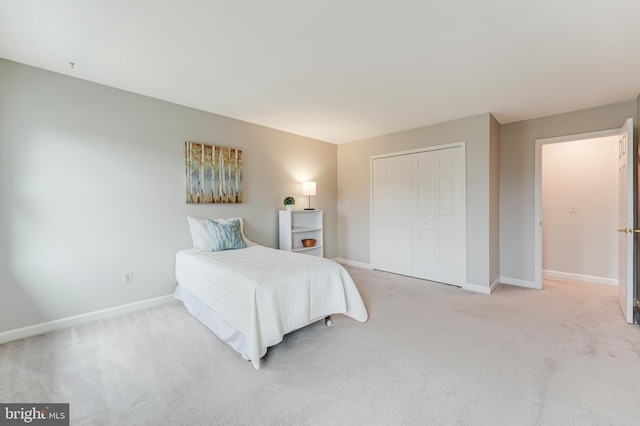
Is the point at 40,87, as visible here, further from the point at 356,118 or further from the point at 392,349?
the point at 392,349

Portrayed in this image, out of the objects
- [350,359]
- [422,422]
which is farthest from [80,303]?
[422,422]

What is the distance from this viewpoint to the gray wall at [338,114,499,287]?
3600mm

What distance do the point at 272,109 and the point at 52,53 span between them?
199 centimetres

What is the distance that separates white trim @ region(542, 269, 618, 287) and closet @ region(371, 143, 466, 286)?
1.78 metres

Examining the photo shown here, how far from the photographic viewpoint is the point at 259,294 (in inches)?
78.2

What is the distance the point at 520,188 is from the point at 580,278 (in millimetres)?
1697

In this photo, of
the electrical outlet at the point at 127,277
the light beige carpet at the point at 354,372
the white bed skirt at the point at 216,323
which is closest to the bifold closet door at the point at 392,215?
the light beige carpet at the point at 354,372

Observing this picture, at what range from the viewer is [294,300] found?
2197 millimetres

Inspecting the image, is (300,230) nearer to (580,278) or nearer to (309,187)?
(309,187)

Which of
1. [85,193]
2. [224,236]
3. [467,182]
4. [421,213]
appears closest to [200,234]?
[224,236]

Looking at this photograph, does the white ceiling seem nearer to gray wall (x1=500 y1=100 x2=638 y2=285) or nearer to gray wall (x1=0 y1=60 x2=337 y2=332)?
gray wall (x1=0 y1=60 x2=337 y2=332)

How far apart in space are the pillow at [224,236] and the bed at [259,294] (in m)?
0.10

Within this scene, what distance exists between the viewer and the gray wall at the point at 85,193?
2363 mm

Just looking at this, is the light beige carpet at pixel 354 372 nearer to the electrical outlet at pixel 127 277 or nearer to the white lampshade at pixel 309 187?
the electrical outlet at pixel 127 277
